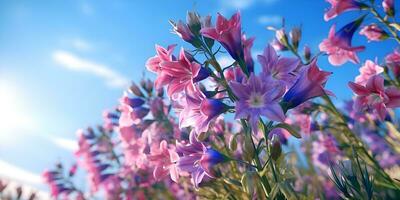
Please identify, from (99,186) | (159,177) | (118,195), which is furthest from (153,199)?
(159,177)

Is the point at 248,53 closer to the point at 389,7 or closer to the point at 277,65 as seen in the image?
the point at 277,65

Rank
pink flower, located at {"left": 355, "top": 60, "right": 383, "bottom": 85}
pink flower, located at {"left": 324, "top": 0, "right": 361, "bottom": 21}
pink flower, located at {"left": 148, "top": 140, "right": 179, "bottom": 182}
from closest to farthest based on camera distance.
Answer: pink flower, located at {"left": 148, "top": 140, "right": 179, "bottom": 182}
pink flower, located at {"left": 324, "top": 0, "right": 361, "bottom": 21}
pink flower, located at {"left": 355, "top": 60, "right": 383, "bottom": 85}

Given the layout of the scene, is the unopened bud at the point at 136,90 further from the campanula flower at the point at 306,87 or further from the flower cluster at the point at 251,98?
the campanula flower at the point at 306,87

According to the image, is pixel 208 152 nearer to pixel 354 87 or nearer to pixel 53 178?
pixel 354 87

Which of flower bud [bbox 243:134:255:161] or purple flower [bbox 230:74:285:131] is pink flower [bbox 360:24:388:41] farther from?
flower bud [bbox 243:134:255:161]

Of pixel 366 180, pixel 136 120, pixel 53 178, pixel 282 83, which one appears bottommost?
pixel 366 180

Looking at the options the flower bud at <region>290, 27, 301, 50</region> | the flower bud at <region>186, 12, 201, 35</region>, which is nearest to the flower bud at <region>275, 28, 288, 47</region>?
the flower bud at <region>290, 27, 301, 50</region>

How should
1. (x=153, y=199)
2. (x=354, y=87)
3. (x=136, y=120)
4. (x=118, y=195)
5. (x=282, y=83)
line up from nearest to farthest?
1. (x=282, y=83)
2. (x=354, y=87)
3. (x=136, y=120)
4. (x=153, y=199)
5. (x=118, y=195)
